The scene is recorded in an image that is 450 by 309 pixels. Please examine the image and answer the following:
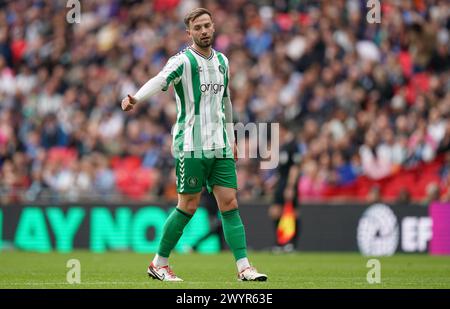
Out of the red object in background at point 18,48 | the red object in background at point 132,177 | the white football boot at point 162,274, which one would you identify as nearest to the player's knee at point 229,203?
the white football boot at point 162,274

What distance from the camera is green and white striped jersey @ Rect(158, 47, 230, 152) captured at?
416 inches

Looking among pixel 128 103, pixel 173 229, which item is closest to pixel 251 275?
pixel 173 229

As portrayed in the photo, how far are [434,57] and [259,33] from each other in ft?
14.2

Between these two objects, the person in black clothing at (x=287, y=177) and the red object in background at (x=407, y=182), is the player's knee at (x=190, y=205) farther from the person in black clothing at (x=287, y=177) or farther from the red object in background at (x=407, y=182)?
the red object in background at (x=407, y=182)

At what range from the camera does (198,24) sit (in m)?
10.5

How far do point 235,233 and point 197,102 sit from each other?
1.39 metres

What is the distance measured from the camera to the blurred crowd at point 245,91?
2094cm

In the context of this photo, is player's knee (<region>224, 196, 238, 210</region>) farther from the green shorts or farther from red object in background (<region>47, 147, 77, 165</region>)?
red object in background (<region>47, 147, 77, 165</region>)

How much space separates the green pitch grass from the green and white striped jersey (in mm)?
1443

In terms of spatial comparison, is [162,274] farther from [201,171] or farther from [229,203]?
[201,171]

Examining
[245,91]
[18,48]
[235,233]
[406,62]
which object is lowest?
[235,233]

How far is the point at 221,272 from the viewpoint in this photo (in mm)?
12836

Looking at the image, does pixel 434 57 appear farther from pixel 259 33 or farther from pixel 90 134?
pixel 90 134

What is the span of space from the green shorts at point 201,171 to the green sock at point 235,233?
30 centimetres
